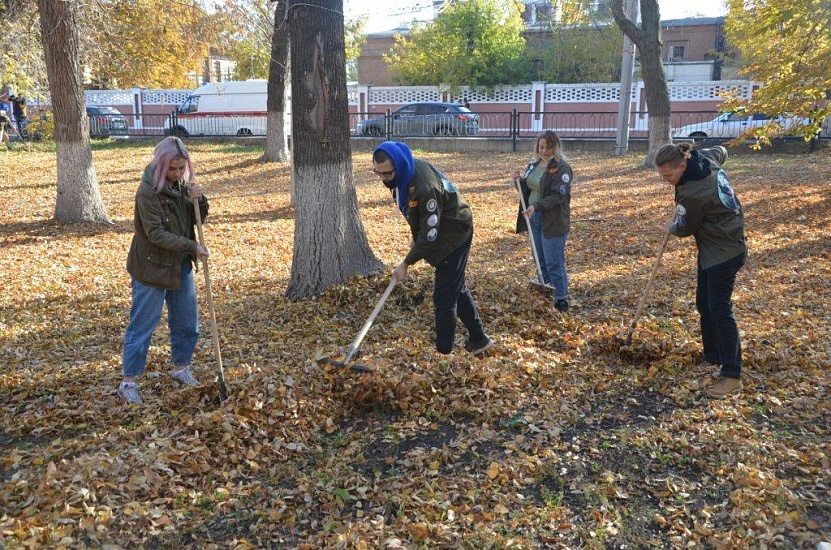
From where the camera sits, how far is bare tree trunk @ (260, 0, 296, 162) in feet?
52.6

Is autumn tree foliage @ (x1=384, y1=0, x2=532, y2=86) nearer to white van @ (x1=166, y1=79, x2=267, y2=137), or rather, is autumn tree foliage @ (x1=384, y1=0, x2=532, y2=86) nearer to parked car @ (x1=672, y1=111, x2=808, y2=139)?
white van @ (x1=166, y1=79, x2=267, y2=137)

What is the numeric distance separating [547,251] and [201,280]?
371 cm

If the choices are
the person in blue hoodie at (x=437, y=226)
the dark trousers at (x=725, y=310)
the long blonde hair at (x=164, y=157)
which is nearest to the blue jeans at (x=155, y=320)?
the long blonde hair at (x=164, y=157)

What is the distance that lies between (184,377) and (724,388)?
3537mm

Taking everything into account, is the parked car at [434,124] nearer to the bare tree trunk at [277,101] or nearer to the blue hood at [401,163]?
the bare tree trunk at [277,101]

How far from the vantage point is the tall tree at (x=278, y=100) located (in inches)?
631

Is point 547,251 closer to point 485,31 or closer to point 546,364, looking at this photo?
point 546,364

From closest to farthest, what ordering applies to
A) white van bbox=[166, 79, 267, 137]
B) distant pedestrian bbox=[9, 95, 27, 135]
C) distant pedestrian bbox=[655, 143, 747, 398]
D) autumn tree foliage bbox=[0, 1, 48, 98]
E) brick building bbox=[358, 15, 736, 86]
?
1. distant pedestrian bbox=[655, 143, 747, 398]
2. autumn tree foliage bbox=[0, 1, 48, 98]
3. distant pedestrian bbox=[9, 95, 27, 135]
4. white van bbox=[166, 79, 267, 137]
5. brick building bbox=[358, 15, 736, 86]

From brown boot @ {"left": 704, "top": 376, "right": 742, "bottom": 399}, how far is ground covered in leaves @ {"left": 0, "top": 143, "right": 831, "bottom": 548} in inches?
3.3

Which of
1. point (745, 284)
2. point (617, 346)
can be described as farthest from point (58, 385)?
point (745, 284)

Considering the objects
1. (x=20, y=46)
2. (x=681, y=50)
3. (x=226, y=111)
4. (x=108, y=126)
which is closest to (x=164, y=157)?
(x=20, y=46)

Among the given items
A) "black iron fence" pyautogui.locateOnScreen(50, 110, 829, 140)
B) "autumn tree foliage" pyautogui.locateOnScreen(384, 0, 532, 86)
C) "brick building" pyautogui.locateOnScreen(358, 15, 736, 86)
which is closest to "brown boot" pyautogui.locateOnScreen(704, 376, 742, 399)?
"black iron fence" pyautogui.locateOnScreen(50, 110, 829, 140)

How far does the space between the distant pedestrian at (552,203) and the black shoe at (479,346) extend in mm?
1367

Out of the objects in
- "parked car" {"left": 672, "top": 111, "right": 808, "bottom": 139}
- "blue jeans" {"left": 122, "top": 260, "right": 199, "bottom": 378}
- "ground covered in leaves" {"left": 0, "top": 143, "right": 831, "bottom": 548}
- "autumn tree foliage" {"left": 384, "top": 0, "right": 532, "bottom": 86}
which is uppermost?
"autumn tree foliage" {"left": 384, "top": 0, "right": 532, "bottom": 86}
